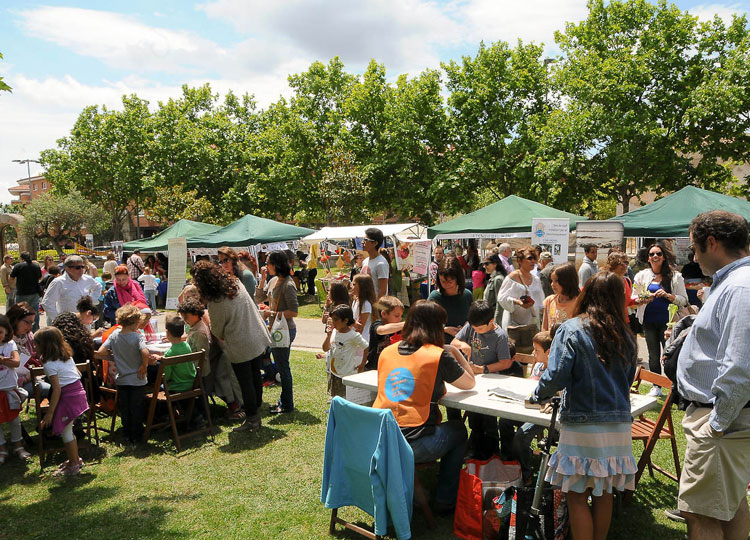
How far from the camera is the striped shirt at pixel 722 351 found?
2357mm

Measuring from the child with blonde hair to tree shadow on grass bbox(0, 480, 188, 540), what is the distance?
0.29 metres

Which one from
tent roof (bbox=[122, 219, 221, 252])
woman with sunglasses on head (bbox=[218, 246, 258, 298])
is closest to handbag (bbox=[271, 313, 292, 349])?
woman with sunglasses on head (bbox=[218, 246, 258, 298])

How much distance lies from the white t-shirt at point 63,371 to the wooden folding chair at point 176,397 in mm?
731

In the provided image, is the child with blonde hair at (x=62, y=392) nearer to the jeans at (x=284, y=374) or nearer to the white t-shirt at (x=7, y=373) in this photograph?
the white t-shirt at (x=7, y=373)

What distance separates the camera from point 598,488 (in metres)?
2.84

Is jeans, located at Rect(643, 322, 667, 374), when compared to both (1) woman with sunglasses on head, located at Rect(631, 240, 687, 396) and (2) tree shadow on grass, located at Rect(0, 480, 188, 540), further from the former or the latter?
(2) tree shadow on grass, located at Rect(0, 480, 188, 540)

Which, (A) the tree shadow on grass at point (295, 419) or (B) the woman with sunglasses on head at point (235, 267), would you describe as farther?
(B) the woman with sunglasses on head at point (235, 267)

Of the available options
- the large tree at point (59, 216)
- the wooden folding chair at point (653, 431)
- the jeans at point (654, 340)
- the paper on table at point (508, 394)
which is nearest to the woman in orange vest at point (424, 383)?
the paper on table at point (508, 394)

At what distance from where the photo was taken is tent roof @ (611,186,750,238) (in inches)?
403

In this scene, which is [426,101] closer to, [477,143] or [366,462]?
[477,143]

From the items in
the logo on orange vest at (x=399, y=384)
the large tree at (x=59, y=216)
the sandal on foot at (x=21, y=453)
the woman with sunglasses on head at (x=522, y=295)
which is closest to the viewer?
the logo on orange vest at (x=399, y=384)

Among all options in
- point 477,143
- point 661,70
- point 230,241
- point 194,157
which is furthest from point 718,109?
point 194,157

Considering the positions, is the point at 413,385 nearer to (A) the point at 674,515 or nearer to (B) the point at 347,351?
(B) the point at 347,351

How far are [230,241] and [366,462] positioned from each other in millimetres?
12652
